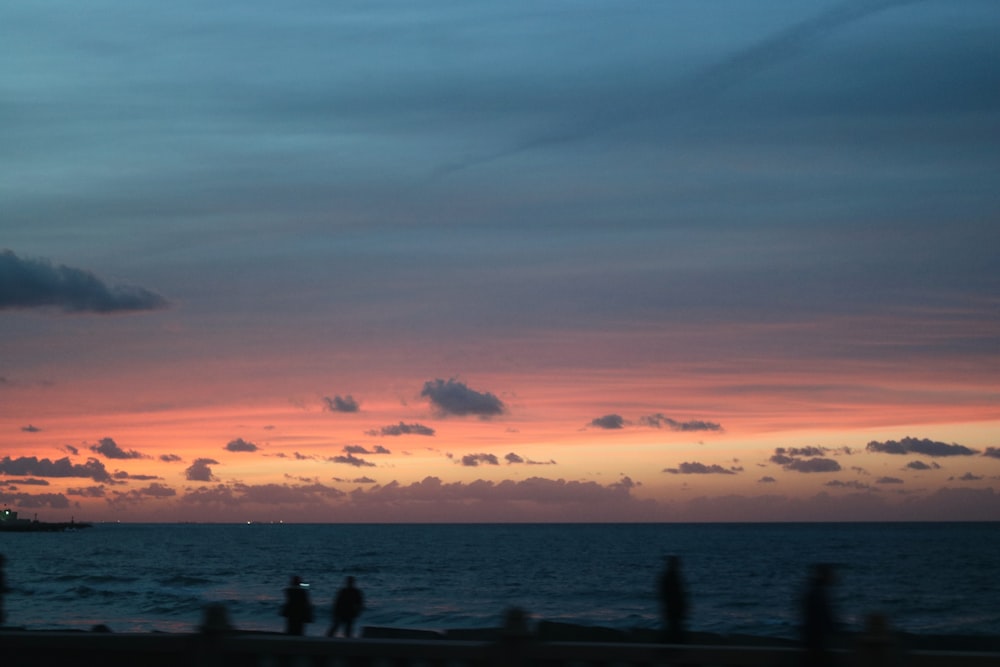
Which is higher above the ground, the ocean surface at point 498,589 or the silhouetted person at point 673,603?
the silhouetted person at point 673,603

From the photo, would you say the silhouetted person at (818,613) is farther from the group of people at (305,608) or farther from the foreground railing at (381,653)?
the group of people at (305,608)

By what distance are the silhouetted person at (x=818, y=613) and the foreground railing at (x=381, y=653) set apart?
44 cm

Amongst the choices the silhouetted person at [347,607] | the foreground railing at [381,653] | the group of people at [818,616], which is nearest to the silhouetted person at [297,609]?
the silhouetted person at [347,607]

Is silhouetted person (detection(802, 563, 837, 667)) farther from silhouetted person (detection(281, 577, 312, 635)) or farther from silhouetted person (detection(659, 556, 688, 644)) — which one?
silhouetted person (detection(281, 577, 312, 635))

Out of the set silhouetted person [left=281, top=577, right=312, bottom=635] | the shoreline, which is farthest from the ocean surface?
silhouetted person [left=281, top=577, right=312, bottom=635]

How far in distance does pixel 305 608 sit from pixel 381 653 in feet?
27.4

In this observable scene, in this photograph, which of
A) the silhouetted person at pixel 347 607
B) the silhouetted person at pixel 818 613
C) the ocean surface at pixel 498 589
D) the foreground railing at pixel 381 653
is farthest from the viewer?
the ocean surface at pixel 498 589

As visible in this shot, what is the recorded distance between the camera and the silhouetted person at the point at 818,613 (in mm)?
10312

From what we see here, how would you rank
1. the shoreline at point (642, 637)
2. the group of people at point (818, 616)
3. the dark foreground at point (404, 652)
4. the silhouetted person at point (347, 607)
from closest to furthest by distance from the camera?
the dark foreground at point (404, 652) → the group of people at point (818, 616) → the shoreline at point (642, 637) → the silhouetted person at point (347, 607)

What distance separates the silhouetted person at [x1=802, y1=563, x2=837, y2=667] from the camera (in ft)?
33.8

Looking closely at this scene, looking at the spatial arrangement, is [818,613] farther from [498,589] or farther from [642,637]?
[498,589]

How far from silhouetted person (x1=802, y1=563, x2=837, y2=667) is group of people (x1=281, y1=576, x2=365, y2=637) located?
30.7 feet

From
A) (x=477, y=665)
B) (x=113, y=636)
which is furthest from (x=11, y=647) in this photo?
(x=477, y=665)

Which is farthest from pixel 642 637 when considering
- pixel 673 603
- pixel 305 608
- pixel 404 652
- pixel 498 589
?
pixel 498 589
